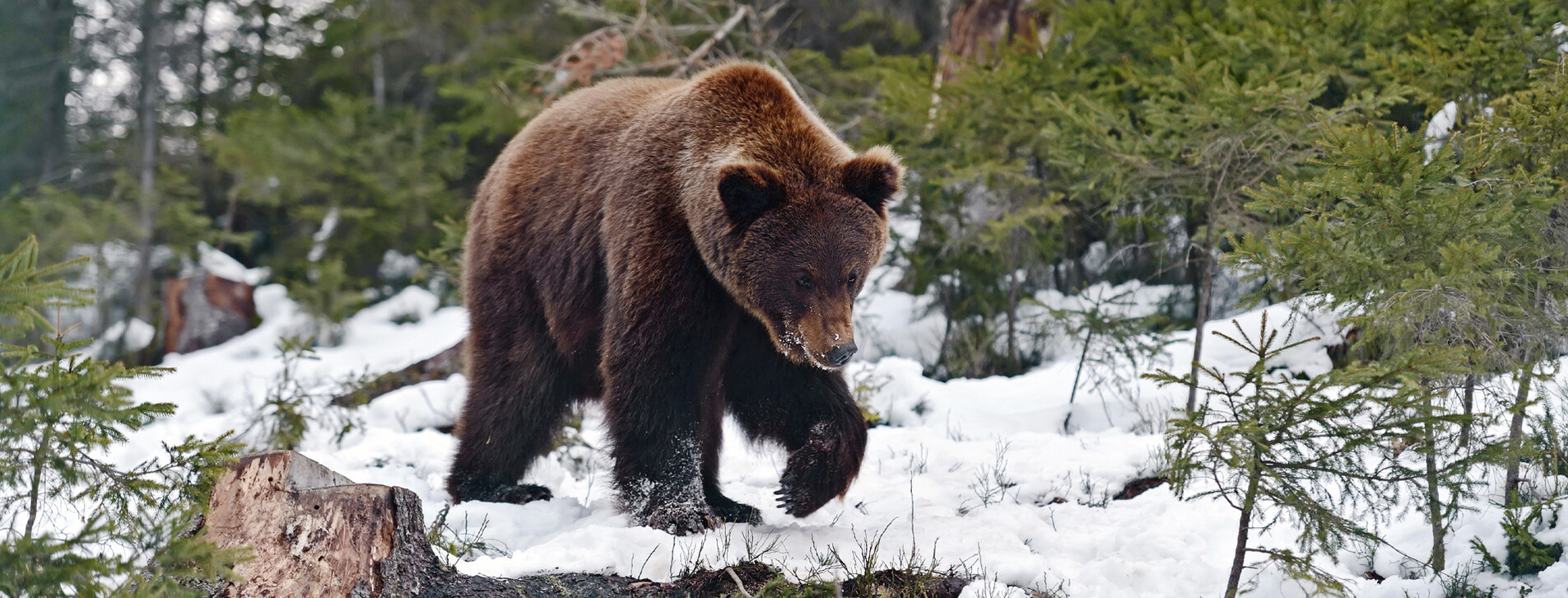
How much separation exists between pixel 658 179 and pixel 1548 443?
3596 mm

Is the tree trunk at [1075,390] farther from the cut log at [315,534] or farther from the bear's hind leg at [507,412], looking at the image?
the cut log at [315,534]

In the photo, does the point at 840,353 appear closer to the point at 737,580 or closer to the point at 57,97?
the point at 737,580

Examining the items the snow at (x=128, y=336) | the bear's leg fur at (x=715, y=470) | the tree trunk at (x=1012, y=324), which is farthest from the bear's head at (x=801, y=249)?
the snow at (x=128, y=336)

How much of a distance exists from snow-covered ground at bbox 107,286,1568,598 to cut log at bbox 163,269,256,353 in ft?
15.9

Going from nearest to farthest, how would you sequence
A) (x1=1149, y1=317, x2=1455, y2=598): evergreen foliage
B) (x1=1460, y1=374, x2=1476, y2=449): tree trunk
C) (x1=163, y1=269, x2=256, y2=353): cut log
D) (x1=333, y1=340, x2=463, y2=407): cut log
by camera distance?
(x1=1149, y1=317, x2=1455, y2=598): evergreen foliage < (x1=1460, y1=374, x2=1476, y2=449): tree trunk < (x1=333, y1=340, x2=463, y2=407): cut log < (x1=163, y1=269, x2=256, y2=353): cut log

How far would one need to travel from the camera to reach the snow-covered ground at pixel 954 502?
3.81m

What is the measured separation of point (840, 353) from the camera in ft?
13.5

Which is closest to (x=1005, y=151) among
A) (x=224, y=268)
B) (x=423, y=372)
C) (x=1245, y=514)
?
(x=1245, y=514)

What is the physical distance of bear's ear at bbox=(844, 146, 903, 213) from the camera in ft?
14.6

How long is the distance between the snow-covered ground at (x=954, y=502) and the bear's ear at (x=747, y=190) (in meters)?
1.36

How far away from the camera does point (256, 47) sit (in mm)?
15906

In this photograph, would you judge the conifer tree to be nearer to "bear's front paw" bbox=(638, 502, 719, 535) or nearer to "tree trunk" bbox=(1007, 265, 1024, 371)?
"bear's front paw" bbox=(638, 502, 719, 535)

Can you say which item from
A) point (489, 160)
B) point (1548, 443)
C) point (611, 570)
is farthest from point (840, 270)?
point (489, 160)

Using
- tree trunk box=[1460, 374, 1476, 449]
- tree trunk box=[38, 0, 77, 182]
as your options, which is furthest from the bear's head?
tree trunk box=[38, 0, 77, 182]
